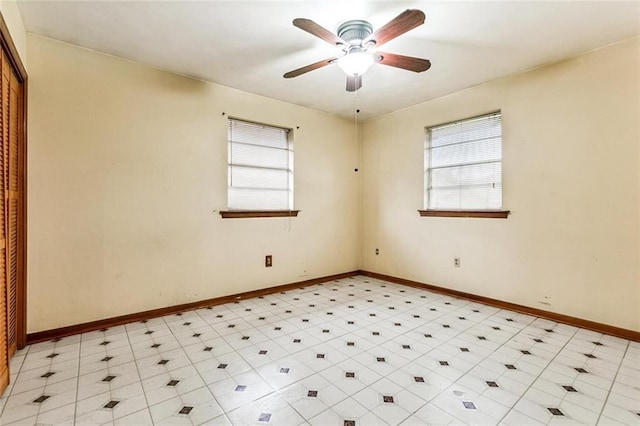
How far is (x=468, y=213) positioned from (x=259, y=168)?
299cm

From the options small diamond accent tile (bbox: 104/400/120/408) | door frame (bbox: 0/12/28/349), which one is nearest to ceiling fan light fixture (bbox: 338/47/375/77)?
door frame (bbox: 0/12/28/349)

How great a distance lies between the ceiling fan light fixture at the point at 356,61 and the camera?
2307 millimetres

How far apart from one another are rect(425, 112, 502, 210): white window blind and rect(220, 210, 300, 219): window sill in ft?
6.97

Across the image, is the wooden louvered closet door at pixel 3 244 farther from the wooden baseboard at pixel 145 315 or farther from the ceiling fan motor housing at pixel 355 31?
the ceiling fan motor housing at pixel 355 31

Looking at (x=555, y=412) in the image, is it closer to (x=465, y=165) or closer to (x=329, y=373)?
(x=329, y=373)

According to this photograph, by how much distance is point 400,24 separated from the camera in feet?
6.43

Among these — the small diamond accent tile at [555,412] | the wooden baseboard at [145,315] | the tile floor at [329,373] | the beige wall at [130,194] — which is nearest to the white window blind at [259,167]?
the beige wall at [130,194]

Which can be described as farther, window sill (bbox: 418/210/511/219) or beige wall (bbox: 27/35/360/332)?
window sill (bbox: 418/210/511/219)

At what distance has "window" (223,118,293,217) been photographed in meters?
4.12

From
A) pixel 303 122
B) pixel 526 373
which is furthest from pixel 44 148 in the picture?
pixel 526 373

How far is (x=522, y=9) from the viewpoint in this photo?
239 centimetres

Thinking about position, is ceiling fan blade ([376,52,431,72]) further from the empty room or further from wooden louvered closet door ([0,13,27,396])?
wooden louvered closet door ([0,13,27,396])

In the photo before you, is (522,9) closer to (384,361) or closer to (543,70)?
(543,70)

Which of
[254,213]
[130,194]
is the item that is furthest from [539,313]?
[130,194]
